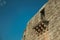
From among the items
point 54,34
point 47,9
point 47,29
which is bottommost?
point 54,34

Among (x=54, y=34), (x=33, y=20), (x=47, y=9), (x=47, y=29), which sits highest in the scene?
(x=33, y=20)

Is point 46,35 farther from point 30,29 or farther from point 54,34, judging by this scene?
point 30,29

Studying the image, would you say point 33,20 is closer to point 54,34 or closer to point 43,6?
point 43,6

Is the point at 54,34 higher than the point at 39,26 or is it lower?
lower

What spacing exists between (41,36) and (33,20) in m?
1.70

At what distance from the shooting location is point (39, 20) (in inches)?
453

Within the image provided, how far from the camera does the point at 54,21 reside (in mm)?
10047

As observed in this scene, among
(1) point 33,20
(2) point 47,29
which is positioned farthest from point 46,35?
(1) point 33,20

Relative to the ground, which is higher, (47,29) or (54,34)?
(47,29)

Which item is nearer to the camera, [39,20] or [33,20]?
[39,20]

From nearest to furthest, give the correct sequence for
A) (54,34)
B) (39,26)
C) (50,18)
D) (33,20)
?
(54,34)
(50,18)
(39,26)
(33,20)

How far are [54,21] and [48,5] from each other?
1.14 metres

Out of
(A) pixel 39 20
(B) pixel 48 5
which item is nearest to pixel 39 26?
(A) pixel 39 20

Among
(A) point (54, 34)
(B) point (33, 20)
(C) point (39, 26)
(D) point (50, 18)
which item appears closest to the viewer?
(A) point (54, 34)
